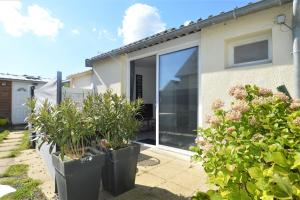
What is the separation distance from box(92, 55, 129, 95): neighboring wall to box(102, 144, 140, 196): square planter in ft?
13.1

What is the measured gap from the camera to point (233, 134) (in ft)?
5.51

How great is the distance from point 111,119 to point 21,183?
234cm

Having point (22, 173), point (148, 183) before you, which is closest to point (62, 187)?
point (148, 183)

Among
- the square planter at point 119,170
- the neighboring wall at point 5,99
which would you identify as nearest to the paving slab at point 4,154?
the square planter at point 119,170

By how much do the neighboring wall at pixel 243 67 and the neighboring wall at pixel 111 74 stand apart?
348cm

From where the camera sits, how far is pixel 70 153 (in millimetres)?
3338

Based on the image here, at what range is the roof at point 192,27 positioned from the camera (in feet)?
12.4

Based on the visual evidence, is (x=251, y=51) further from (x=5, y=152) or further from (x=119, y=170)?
(x=5, y=152)

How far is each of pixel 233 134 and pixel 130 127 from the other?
244 cm

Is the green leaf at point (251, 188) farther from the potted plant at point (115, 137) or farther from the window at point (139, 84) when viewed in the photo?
the window at point (139, 84)

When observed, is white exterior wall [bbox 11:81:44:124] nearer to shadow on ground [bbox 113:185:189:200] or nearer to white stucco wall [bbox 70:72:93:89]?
white stucco wall [bbox 70:72:93:89]

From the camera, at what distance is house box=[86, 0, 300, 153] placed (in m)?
3.78

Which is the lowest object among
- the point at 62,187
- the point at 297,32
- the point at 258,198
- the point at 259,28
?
the point at 62,187

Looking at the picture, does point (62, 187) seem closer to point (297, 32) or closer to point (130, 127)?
point (130, 127)
